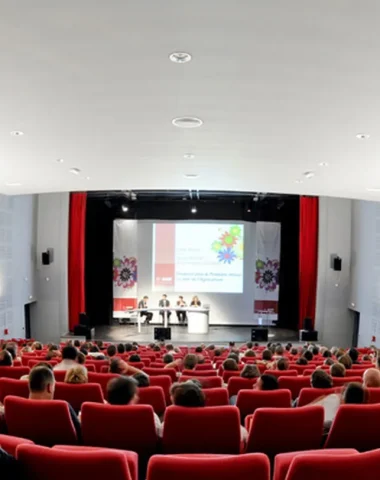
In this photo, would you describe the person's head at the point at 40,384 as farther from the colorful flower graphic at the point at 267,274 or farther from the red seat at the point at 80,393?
the colorful flower graphic at the point at 267,274

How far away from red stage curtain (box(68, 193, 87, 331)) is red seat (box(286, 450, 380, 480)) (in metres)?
16.1

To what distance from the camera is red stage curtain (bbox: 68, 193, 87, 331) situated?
17.6m

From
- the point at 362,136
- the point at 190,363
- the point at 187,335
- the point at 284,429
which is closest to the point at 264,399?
the point at 284,429

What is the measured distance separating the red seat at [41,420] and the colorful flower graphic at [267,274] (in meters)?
15.1

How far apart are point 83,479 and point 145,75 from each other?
3537mm

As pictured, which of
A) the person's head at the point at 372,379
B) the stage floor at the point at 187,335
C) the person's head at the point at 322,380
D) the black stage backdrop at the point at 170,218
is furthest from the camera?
the black stage backdrop at the point at 170,218

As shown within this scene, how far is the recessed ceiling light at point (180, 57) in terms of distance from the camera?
13.5 ft

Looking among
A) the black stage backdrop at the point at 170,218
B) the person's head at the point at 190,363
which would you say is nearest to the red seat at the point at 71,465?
the person's head at the point at 190,363

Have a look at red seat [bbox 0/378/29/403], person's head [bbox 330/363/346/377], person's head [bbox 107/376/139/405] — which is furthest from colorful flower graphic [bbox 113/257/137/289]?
person's head [bbox 107/376/139/405]

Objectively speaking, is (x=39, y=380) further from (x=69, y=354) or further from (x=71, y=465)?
(x=69, y=354)

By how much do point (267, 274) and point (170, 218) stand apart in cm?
417

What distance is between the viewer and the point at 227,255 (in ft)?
60.3

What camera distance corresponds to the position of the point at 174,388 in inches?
139

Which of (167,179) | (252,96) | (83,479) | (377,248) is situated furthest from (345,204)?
(83,479)
